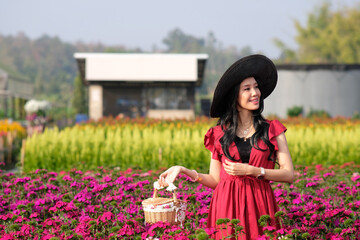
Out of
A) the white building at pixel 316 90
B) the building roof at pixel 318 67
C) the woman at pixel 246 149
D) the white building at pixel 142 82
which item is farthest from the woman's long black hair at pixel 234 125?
the building roof at pixel 318 67

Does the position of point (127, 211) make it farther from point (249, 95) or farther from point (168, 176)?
point (249, 95)

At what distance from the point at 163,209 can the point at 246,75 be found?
40.1 inches

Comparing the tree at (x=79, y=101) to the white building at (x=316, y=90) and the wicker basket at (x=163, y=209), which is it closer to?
the white building at (x=316, y=90)

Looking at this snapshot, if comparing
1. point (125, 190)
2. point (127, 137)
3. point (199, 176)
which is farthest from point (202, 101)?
point (199, 176)

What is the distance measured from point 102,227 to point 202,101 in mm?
28928

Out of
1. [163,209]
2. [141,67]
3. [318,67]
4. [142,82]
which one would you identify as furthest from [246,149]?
[318,67]

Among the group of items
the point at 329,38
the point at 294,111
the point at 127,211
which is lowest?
the point at 127,211

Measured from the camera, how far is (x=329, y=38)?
71125 millimetres

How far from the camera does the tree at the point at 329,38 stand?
67.9 m

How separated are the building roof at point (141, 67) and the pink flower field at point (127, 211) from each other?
19.8m

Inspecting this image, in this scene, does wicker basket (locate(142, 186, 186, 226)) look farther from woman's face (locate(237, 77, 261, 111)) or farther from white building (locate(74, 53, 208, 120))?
white building (locate(74, 53, 208, 120))

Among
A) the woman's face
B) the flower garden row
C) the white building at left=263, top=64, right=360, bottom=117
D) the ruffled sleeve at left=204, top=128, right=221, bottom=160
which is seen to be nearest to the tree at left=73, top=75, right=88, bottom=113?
the white building at left=263, top=64, right=360, bottom=117

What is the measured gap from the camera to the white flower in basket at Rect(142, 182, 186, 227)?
3.04 m

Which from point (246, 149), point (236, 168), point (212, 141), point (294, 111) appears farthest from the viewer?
point (294, 111)
